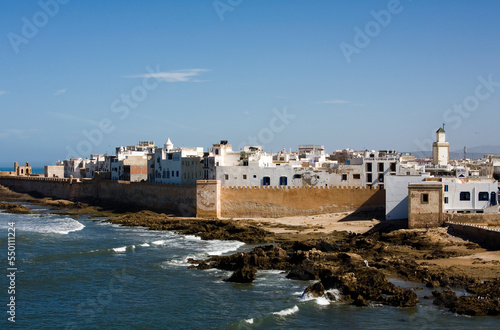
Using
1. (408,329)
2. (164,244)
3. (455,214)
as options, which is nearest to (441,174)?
(455,214)

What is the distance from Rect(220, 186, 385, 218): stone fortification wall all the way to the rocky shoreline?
3409mm

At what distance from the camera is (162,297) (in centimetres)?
2000

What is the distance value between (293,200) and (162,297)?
1820cm

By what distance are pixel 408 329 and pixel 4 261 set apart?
62.3 ft

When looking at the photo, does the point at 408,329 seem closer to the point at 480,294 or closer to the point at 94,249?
the point at 480,294

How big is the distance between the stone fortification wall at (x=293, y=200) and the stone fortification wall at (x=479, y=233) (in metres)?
9.55

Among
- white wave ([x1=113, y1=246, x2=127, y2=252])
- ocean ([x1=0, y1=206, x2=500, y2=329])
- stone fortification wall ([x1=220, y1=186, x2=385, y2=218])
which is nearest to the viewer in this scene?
ocean ([x1=0, y1=206, x2=500, y2=329])

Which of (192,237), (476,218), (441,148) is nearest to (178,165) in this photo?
(192,237)

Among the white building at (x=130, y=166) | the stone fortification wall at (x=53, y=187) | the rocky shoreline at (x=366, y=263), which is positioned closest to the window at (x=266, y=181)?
the rocky shoreline at (x=366, y=263)

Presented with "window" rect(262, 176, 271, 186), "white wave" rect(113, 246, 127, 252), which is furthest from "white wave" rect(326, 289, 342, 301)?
"window" rect(262, 176, 271, 186)

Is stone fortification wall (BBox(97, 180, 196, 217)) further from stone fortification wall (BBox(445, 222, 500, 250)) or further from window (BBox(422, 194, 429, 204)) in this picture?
stone fortification wall (BBox(445, 222, 500, 250))

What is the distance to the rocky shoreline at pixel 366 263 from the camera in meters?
18.0

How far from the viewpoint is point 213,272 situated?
A: 2297 centimetres

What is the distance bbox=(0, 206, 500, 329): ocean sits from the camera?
55.9 ft
